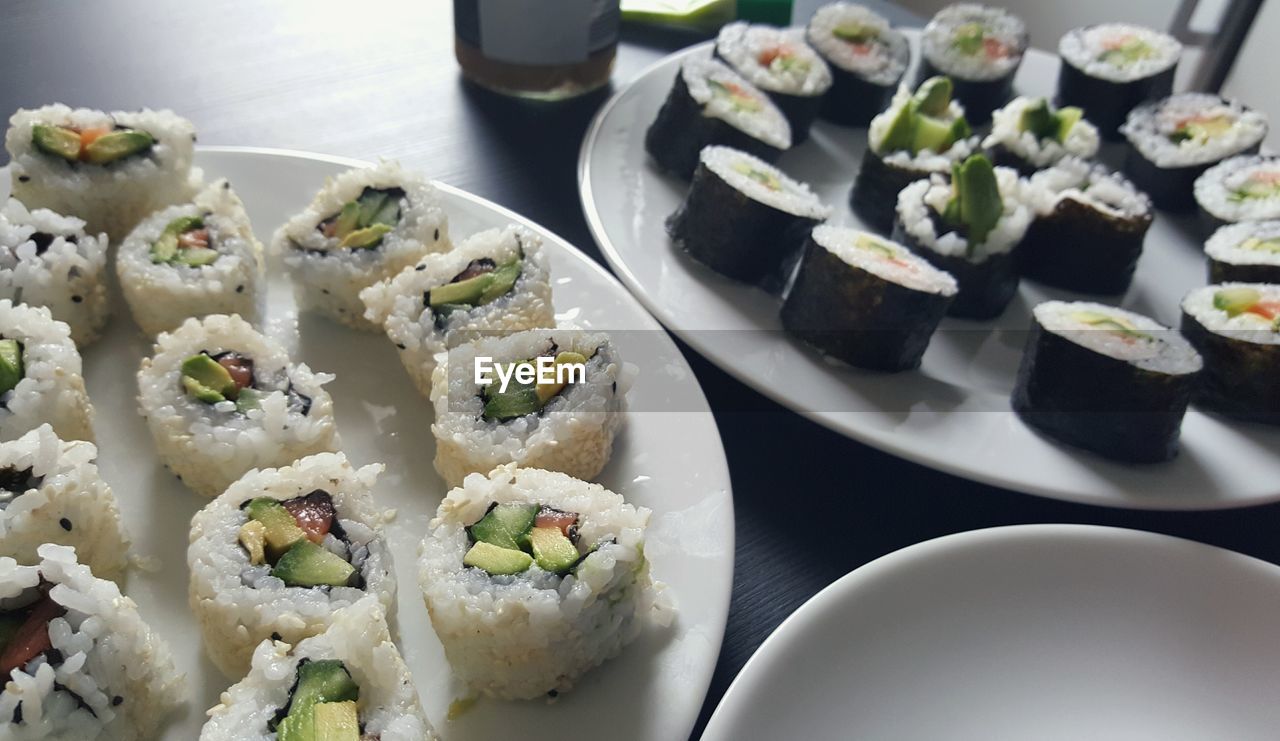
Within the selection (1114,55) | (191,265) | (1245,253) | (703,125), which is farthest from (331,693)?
(1114,55)

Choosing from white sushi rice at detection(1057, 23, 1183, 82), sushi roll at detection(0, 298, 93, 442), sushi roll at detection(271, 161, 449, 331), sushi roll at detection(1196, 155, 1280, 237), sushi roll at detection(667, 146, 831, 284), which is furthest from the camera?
white sushi rice at detection(1057, 23, 1183, 82)

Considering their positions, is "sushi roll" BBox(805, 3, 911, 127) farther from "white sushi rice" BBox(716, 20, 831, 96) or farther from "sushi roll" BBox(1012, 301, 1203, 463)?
"sushi roll" BBox(1012, 301, 1203, 463)

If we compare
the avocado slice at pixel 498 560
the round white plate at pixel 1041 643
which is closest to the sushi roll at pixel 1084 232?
the round white plate at pixel 1041 643

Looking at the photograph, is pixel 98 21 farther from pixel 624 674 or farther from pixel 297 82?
pixel 624 674

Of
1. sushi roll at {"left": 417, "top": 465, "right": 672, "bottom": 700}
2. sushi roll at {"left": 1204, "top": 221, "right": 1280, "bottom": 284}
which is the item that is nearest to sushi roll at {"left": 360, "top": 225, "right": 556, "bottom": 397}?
sushi roll at {"left": 417, "top": 465, "right": 672, "bottom": 700}

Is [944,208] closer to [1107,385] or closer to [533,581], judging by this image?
[1107,385]

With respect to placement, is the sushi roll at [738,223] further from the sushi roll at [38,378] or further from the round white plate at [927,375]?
the sushi roll at [38,378]
